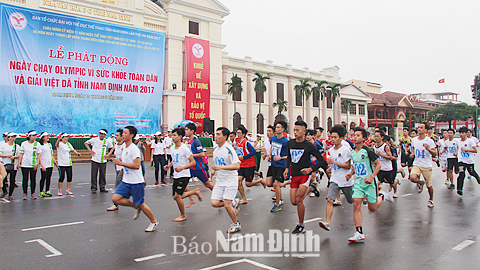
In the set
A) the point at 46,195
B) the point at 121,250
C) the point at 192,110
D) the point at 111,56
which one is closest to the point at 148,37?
the point at 111,56

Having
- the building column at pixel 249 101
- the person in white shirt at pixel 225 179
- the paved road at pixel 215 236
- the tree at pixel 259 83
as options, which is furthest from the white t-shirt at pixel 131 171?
the building column at pixel 249 101

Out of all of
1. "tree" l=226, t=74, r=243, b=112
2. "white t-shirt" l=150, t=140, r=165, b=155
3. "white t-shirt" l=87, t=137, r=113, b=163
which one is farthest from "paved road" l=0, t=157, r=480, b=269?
"tree" l=226, t=74, r=243, b=112

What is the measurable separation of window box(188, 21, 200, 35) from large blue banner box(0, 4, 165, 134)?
5761 millimetres

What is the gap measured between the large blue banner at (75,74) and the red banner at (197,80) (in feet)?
12.3

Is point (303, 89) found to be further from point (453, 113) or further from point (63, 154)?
point (63, 154)

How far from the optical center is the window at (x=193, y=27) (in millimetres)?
34781

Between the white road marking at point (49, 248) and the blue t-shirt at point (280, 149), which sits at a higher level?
the blue t-shirt at point (280, 149)

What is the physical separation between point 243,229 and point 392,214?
3420 mm

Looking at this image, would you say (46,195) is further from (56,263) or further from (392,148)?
(392,148)

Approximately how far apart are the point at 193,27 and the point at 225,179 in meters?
31.2

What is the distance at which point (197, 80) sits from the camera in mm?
33562

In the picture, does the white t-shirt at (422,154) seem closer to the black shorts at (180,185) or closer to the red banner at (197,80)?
the black shorts at (180,185)

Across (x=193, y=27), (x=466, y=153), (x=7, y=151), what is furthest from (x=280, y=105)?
(x=7, y=151)

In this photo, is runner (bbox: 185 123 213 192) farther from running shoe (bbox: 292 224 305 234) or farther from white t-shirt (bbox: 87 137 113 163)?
white t-shirt (bbox: 87 137 113 163)
